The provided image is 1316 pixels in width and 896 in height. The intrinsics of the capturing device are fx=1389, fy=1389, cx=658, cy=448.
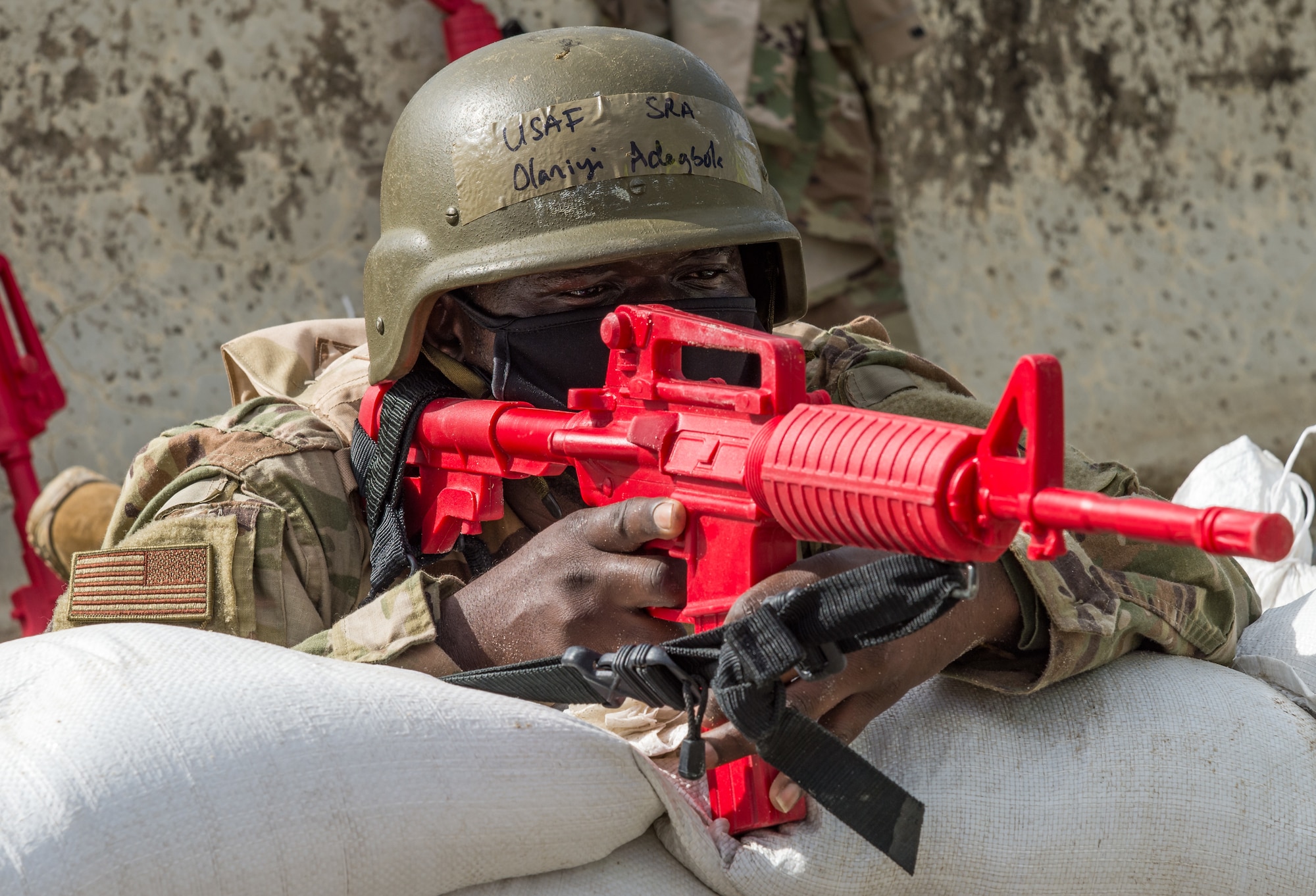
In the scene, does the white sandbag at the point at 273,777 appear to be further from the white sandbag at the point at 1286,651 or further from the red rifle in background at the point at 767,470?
the white sandbag at the point at 1286,651

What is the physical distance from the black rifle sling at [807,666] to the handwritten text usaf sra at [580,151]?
27.1 inches

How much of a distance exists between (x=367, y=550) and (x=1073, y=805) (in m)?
0.97

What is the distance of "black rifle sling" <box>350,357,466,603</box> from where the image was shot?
5.64 feet

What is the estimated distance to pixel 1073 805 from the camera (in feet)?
4.47

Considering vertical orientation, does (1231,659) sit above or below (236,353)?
below

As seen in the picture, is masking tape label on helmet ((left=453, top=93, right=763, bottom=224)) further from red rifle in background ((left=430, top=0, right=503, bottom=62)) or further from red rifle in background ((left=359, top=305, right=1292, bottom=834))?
red rifle in background ((left=430, top=0, right=503, bottom=62))

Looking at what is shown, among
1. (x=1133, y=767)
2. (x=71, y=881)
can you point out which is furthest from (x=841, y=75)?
(x=71, y=881)

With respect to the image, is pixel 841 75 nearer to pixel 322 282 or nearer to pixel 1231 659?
pixel 322 282

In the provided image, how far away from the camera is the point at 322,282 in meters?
4.33

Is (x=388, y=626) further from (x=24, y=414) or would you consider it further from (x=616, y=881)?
(x=24, y=414)

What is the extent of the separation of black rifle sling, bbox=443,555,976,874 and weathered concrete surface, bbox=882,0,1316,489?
167 inches

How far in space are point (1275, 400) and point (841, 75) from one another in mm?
2051

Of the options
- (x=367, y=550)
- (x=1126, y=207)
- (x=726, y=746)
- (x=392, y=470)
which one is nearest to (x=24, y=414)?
(x=367, y=550)

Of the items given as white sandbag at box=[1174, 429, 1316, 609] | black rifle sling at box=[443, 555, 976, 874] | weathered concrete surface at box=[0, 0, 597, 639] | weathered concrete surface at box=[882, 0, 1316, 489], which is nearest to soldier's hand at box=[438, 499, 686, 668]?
black rifle sling at box=[443, 555, 976, 874]
